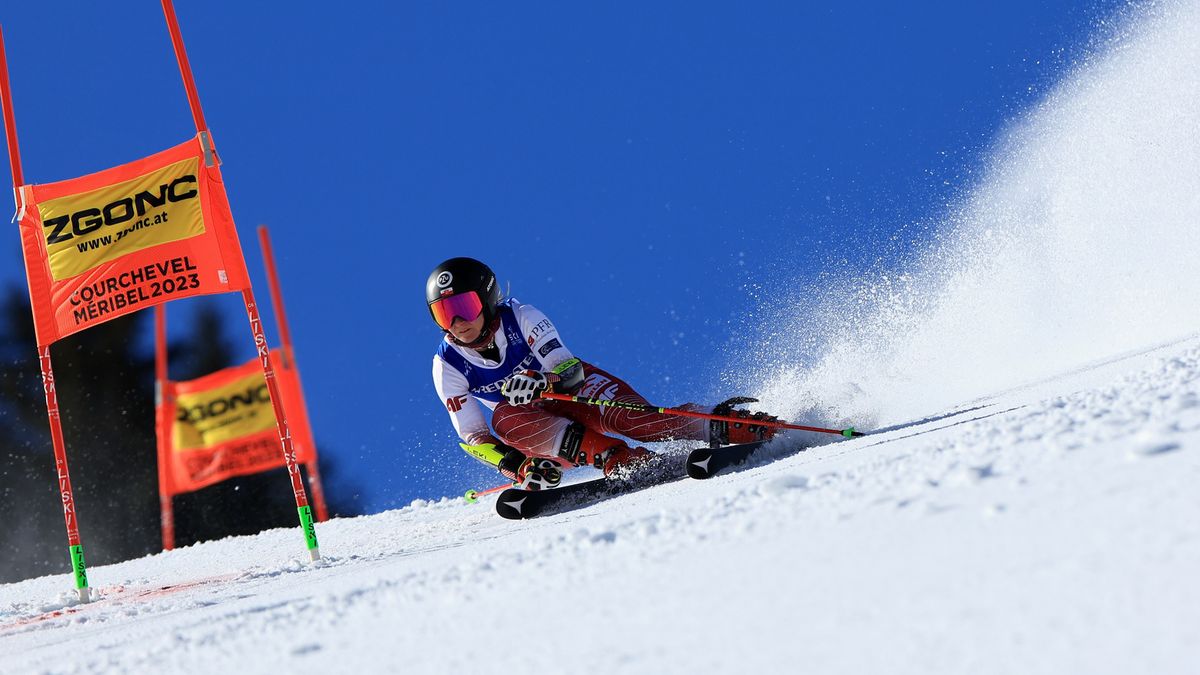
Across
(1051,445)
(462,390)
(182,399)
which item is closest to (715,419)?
(462,390)

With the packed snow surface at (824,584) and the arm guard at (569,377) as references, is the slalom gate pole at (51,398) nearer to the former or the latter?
the packed snow surface at (824,584)

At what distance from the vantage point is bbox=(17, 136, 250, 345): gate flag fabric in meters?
6.06

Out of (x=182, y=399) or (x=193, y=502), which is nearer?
(x=182, y=399)

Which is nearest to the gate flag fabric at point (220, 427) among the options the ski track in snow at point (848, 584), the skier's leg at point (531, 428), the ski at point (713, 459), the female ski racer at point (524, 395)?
the female ski racer at point (524, 395)

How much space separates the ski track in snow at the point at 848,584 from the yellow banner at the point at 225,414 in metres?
11.8

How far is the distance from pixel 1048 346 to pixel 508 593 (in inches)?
300

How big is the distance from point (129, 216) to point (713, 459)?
137 inches

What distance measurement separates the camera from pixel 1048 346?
9.28m

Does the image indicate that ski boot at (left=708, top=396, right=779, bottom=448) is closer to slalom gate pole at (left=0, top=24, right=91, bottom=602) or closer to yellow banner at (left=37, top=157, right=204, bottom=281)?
yellow banner at (left=37, top=157, right=204, bottom=281)

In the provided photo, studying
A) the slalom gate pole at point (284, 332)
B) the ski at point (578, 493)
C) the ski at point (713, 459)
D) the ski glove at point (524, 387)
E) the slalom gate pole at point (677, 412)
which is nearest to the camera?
the ski at point (713, 459)

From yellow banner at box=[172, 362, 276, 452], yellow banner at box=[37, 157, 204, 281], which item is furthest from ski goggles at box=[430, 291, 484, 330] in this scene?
yellow banner at box=[172, 362, 276, 452]

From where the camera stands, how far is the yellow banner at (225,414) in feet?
52.1

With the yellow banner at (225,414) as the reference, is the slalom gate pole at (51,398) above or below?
below

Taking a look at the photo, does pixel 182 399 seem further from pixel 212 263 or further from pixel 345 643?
pixel 345 643
